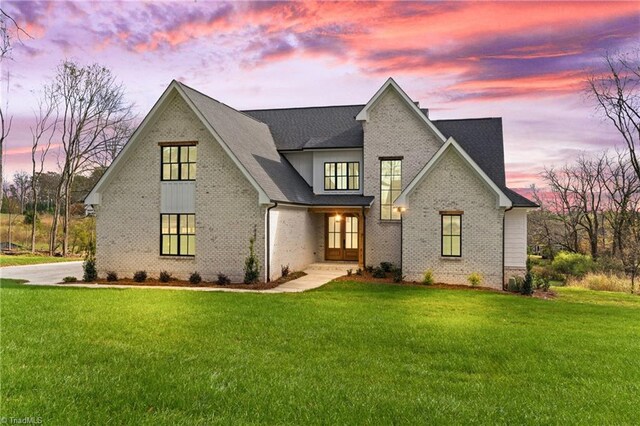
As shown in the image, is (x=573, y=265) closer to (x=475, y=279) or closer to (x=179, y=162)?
(x=475, y=279)

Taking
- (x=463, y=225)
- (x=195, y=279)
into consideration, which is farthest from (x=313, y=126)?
(x=195, y=279)

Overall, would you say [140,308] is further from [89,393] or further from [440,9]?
[440,9]

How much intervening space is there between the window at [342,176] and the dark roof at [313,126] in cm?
106

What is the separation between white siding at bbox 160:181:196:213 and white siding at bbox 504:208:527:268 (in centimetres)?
1349

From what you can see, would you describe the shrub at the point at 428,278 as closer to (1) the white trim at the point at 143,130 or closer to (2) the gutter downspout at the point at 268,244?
(2) the gutter downspout at the point at 268,244

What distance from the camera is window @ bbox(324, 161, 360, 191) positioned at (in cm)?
2381

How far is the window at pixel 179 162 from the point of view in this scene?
1903 centimetres

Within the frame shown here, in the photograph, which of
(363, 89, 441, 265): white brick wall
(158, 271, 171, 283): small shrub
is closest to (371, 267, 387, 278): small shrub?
(363, 89, 441, 265): white brick wall

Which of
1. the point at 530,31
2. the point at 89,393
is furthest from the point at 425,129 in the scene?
the point at 89,393

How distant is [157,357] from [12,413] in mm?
2475

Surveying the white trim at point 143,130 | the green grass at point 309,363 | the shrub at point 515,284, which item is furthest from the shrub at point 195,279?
the shrub at point 515,284

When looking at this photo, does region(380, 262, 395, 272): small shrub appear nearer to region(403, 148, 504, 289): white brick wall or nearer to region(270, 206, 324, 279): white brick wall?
region(403, 148, 504, 289): white brick wall

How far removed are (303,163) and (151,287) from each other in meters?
10.9

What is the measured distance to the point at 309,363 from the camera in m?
7.44
